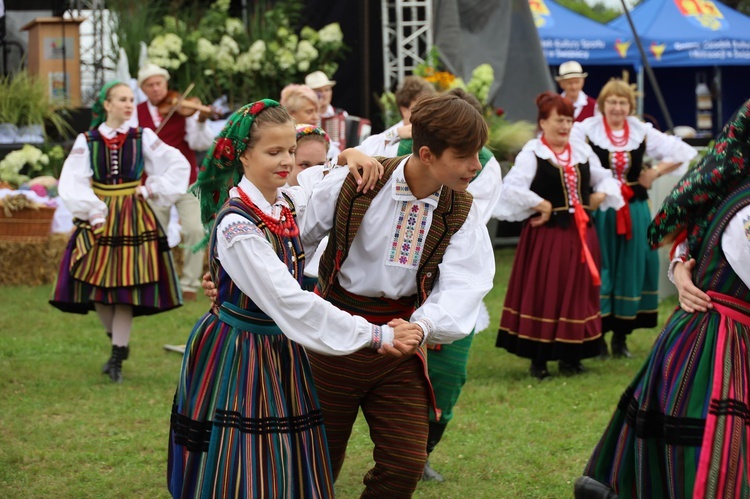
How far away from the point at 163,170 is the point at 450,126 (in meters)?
3.55

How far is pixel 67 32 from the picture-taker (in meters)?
12.4

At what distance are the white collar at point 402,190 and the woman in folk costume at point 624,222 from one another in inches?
154

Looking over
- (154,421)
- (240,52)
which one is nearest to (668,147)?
(154,421)

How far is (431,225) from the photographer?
3.43 metres

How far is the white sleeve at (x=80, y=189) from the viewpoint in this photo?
612 centimetres

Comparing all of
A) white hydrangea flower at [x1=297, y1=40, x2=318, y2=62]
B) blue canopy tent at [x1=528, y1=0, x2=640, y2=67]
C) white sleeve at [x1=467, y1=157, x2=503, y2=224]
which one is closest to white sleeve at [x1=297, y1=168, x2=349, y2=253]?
white sleeve at [x1=467, y1=157, x2=503, y2=224]

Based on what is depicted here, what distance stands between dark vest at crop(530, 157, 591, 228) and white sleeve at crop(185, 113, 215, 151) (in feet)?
10.2

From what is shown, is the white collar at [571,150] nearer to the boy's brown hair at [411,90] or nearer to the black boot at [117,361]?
the boy's brown hair at [411,90]

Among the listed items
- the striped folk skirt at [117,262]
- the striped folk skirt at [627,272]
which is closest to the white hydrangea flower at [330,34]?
the striped folk skirt at [627,272]

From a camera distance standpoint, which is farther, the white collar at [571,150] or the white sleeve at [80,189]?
the white collar at [571,150]

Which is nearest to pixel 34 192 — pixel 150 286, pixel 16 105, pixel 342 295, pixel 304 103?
pixel 16 105

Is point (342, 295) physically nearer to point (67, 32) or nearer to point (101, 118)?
point (101, 118)

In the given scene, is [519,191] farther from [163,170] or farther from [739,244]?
[739,244]

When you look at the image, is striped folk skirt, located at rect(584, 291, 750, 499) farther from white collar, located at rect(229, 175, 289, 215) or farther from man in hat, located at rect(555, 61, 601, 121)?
man in hat, located at rect(555, 61, 601, 121)
